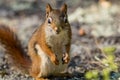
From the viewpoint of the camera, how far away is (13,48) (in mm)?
5859

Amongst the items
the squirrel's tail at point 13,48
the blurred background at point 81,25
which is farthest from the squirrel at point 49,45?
the blurred background at point 81,25

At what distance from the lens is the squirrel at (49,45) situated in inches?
211

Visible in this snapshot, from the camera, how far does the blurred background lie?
251 inches

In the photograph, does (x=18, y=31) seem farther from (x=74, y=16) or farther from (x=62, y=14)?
(x=62, y=14)

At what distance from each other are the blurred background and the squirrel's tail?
119 mm

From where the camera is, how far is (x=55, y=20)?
5.30m

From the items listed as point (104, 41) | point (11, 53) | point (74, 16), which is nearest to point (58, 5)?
point (74, 16)

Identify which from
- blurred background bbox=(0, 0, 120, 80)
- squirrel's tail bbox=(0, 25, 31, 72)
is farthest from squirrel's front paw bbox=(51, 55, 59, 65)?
squirrel's tail bbox=(0, 25, 31, 72)

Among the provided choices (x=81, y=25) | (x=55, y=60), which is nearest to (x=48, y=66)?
(x=55, y=60)

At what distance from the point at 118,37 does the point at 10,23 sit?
200 centimetres

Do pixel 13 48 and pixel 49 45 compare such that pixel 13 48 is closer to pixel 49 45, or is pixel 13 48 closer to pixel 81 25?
pixel 49 45

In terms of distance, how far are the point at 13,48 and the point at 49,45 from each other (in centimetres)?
54

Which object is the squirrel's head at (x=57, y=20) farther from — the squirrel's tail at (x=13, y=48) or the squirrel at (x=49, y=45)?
the squirrel's tail at (x=13, y=48)

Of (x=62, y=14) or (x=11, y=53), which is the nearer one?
(x=62, y=14)
